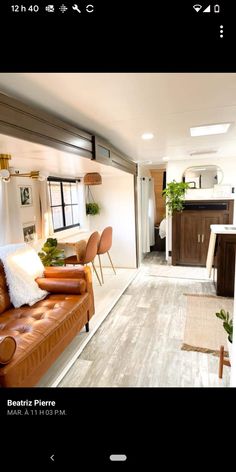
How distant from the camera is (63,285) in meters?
2.41

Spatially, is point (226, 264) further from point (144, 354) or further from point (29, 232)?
point (29, 232)

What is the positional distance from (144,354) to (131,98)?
6.40 ft

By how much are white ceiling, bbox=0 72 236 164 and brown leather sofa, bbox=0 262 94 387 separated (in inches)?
50.8

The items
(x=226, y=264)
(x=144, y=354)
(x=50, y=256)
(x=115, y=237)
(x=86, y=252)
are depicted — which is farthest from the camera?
(x=115, y=237)
